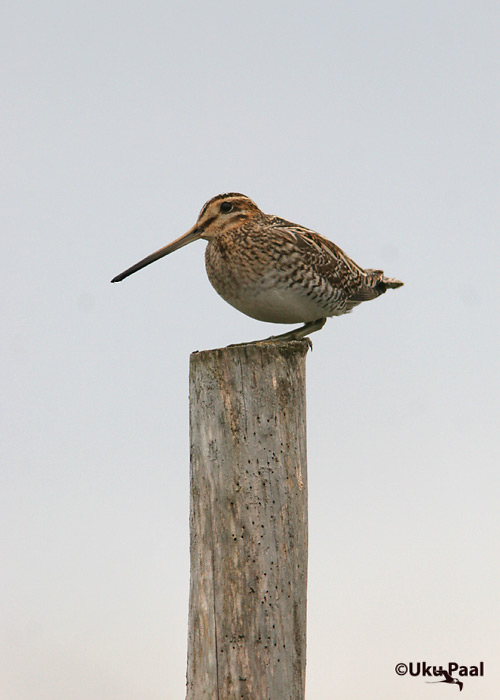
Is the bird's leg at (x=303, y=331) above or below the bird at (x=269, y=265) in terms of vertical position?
below

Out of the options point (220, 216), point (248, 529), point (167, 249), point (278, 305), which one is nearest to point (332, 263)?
point (278, 305)

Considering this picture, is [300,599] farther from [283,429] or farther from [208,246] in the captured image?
[208,246]

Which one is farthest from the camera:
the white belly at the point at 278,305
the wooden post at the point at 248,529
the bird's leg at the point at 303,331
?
the bird's leg at the point at 303,331

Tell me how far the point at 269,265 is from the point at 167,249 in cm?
102

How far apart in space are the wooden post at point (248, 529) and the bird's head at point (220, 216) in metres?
1.70

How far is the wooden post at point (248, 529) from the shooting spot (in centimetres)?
562

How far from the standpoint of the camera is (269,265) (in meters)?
6.89

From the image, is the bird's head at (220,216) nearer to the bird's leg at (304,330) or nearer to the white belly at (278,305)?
the white belly at (278,305)

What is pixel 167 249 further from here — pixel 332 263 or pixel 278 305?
pixel 332 263

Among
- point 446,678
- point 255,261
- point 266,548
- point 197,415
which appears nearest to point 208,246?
point 255,261

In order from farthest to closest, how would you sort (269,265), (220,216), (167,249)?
(167,249), (220,216), (269,265)

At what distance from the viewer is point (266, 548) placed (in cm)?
569

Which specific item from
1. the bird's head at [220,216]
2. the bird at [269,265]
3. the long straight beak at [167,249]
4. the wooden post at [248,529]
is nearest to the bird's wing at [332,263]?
the bird at [269,265]

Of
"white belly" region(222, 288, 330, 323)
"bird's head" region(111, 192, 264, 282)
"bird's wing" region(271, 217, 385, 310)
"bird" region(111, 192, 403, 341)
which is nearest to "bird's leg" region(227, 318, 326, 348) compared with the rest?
"bird" region(111, 192, 403, 341)
